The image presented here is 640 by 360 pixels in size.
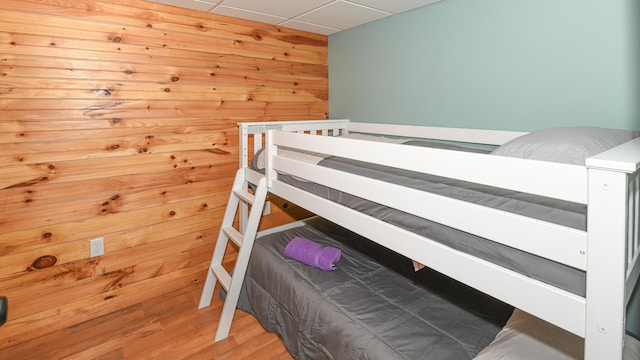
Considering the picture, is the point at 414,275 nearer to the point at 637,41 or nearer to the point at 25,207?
the point at 637,41

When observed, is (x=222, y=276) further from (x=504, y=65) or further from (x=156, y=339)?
(x=504, y=65)

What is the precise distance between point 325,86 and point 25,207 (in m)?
2.33

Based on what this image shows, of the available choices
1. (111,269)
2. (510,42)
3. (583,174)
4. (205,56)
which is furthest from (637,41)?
(111,269)

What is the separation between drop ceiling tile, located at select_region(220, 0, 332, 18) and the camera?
6.95 ft

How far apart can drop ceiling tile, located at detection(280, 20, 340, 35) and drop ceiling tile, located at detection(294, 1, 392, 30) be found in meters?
0.08

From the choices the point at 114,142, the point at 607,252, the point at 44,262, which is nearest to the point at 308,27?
the point at 114,142

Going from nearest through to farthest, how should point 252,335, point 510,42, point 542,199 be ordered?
point 542,199 → point 510,42 → point 252,335

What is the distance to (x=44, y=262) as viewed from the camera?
1.98 m

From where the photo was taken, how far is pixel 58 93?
190cm

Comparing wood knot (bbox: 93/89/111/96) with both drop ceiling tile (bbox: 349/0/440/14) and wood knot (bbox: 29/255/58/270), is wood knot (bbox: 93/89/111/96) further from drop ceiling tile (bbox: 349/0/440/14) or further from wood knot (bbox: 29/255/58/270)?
drop ceiling tile (bbox: 349/0/440/14)

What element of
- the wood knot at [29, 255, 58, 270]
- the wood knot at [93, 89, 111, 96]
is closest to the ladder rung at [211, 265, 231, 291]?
the wood knot at [29, 255, 58, 270]

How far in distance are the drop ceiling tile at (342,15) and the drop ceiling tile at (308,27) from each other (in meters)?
0.08

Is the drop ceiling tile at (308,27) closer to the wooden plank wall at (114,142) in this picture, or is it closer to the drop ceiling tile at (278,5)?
the wooden plank wall at (114,142)

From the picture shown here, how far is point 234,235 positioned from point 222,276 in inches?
10.8
